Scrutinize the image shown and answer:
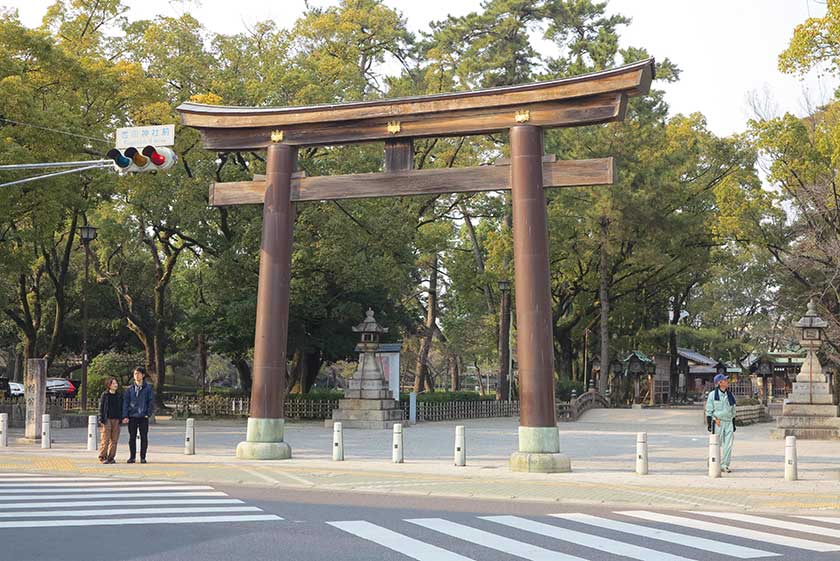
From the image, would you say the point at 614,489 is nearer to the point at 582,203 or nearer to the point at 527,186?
the point at 527,186

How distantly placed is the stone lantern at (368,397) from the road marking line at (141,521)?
21.2 meters

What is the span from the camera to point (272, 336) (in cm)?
1867

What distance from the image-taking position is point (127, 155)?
1678 centimetres

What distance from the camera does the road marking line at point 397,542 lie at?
8.67m

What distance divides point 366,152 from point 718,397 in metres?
24.6

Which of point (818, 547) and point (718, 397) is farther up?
point (718, 397)

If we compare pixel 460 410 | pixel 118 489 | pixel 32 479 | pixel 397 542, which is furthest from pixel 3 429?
pixel 460 410

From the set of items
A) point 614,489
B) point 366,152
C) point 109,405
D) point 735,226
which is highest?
point 366,152

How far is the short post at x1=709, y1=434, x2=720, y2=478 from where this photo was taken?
16.2 meters

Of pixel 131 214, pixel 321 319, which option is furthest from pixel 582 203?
pixel 131 214

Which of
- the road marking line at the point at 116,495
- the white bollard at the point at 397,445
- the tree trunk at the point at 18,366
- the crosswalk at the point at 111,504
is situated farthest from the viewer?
the tree trunk at the point at 18,366

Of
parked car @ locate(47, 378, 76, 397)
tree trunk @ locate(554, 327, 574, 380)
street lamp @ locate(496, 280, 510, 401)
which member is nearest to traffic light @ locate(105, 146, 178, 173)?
street lamp @ locate(496, 280, 510, 401)

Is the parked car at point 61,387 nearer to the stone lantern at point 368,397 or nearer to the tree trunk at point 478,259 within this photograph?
the tree trunk at point 478,259

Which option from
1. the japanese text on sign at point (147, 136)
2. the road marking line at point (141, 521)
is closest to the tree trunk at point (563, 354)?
the japanese text on sign at point (147, 136)
